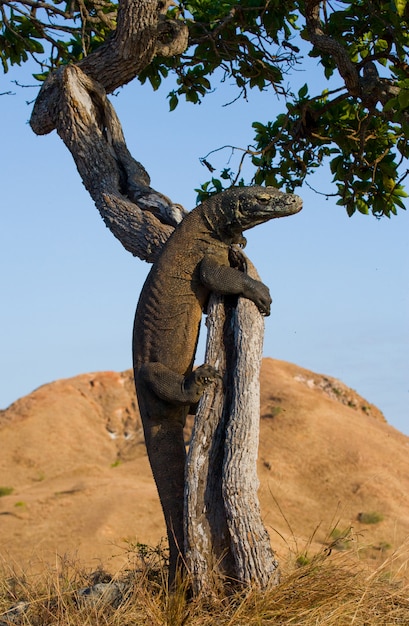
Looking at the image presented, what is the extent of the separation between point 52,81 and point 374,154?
3164 millimetres

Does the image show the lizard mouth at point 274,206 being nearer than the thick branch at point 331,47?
Yes

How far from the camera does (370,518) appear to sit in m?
14.2

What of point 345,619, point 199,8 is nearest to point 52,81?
point 199,8

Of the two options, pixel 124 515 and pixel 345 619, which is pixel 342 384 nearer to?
pixel 124 515

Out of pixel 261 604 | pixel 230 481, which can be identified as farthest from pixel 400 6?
pixel 261 604

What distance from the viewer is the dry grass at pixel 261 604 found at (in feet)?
15.7

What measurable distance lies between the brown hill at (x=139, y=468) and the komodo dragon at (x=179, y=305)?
6.58m

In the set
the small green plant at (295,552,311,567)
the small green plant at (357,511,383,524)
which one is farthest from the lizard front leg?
the small green plant at (357,511,383,524)

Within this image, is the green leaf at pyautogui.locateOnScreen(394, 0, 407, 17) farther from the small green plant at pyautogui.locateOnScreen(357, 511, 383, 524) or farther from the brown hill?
the small green plant at pyautogui.locateOnScreen(357, 511, 383, 524)

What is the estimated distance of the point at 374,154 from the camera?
26.7 feet

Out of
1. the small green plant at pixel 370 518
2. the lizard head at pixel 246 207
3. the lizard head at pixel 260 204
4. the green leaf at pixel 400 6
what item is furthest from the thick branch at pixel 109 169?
the small green plant at pixel 370 518

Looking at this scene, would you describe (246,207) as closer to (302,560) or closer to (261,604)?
(302,560)

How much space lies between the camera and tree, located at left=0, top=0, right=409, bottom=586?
5.24 m

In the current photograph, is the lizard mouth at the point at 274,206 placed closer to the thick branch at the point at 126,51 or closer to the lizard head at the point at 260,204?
the lizard head at the point at 260,204
